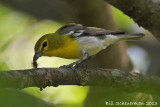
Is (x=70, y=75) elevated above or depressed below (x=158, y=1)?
below

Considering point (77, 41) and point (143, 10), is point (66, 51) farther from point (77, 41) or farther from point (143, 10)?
point (143, 10)

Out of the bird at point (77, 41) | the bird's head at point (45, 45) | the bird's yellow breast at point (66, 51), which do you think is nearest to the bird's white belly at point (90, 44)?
the bird at point (77, 41)

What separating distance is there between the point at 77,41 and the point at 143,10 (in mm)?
1518

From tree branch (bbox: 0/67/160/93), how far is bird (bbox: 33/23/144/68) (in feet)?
3.67

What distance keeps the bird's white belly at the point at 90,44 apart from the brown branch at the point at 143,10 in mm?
1098

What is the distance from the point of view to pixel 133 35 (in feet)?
17.5

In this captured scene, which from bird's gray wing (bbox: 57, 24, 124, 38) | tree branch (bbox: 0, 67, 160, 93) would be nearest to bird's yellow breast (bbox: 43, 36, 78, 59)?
bird's gray wing (bbox: 57, 24, 124, 38)

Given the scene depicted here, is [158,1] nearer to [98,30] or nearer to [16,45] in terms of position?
[98,30]

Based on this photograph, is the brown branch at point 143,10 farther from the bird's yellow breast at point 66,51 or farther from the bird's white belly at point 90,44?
the bird's yellow breast at point 66,51

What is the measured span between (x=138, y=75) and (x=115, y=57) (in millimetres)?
2047

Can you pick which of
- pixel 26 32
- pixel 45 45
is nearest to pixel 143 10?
pixel 45 45

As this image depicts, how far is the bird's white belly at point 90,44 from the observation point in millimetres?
5016

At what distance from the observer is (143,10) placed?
404cm

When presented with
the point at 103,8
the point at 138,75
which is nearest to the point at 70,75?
the point at 138,75
